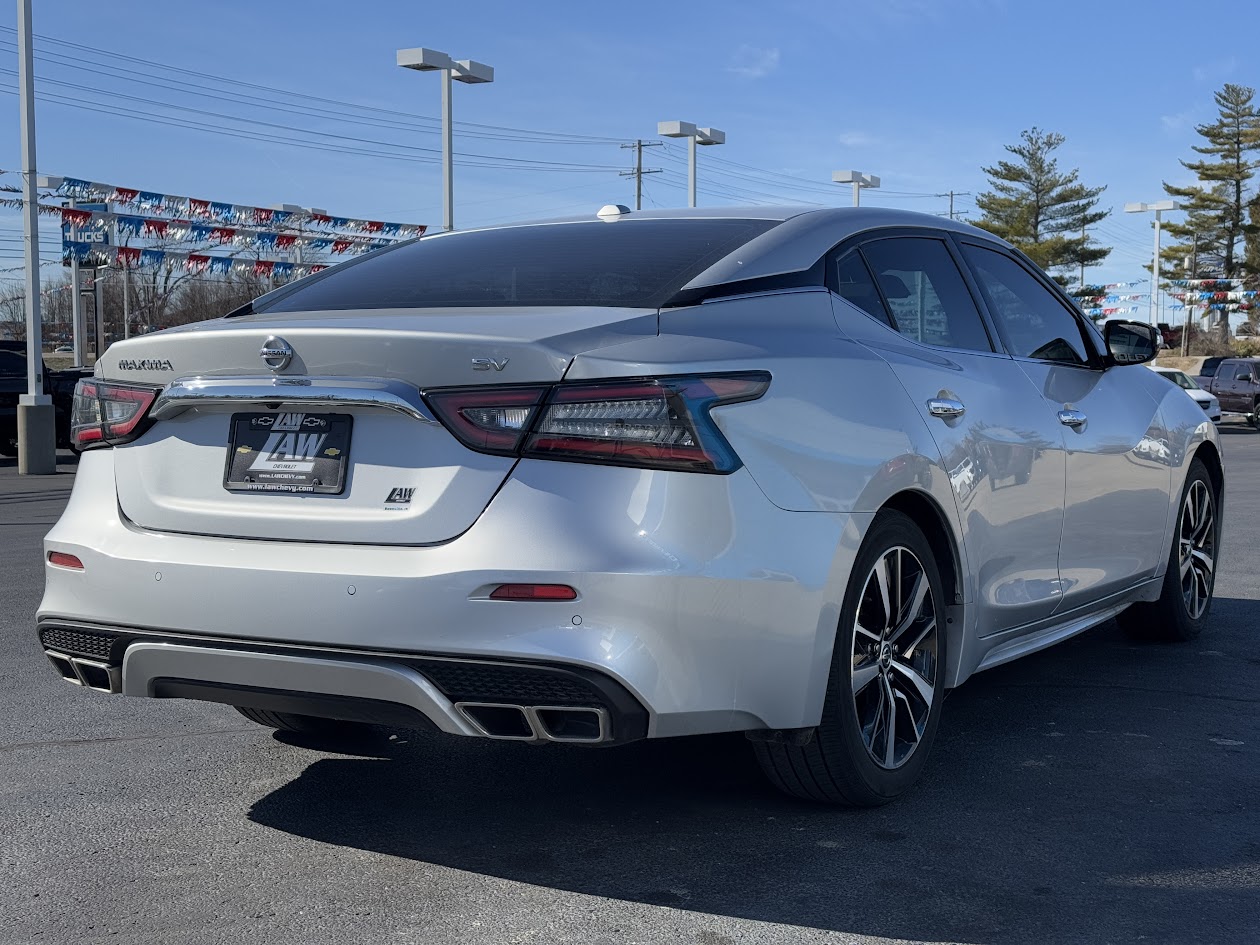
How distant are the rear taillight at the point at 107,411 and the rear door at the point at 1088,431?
2721 mm

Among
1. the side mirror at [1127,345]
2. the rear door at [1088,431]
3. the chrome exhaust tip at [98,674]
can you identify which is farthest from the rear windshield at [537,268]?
the side mirror at [1127,345]

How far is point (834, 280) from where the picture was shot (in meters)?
4.09

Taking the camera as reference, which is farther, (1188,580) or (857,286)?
(1188,580)

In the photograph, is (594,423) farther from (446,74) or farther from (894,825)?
(446,74)


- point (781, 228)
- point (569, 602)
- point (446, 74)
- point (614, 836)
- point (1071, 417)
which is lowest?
point (614, 836)

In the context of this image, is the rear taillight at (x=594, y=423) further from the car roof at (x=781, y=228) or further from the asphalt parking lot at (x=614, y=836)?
the asphalt parking lot at (x=614, y=836)

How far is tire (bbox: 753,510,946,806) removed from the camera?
3664mm

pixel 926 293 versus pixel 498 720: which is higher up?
pixel 926 293

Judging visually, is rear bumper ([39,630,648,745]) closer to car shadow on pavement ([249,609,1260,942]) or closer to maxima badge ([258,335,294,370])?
car shadow on pavement ([249,609,1260,942])

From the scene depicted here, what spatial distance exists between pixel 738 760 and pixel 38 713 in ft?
7.92

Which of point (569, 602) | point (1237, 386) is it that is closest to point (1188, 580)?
point (569, 602)

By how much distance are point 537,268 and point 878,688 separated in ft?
4.76

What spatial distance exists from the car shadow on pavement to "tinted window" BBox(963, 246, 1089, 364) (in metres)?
1.25

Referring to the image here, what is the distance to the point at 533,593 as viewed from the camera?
123 inches
